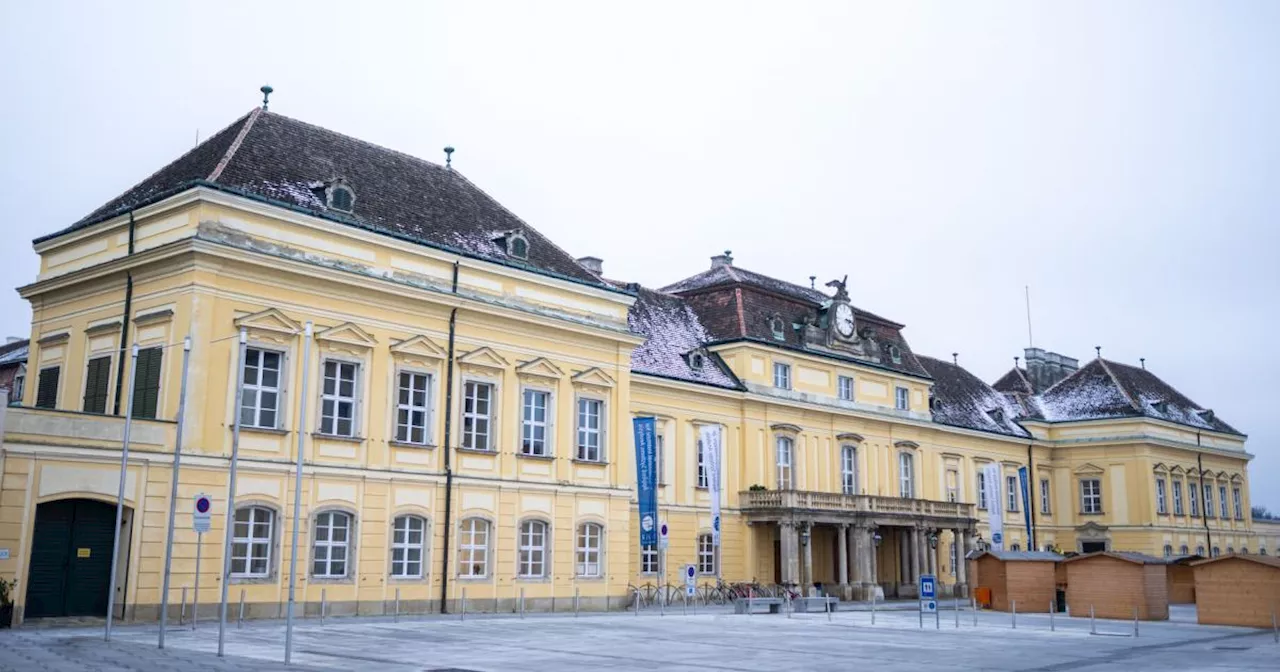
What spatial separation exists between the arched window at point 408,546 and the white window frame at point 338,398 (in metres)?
3.01

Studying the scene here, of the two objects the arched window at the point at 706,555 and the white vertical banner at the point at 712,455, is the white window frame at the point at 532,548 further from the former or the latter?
the arched window at the point at 706,555

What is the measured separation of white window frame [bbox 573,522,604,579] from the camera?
38.1 meters

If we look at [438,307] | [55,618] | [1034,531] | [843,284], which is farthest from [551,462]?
[1034,531]

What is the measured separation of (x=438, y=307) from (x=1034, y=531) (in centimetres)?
4462

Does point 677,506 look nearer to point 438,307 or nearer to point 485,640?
point 438,307

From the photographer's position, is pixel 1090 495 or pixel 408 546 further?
pixel 1090 495

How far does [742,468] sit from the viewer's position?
160 feet

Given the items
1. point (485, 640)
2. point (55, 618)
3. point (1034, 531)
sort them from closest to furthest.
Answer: point (485, 640)
point (55, 618)
point (1034, 531)

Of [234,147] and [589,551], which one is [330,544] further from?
[234,147]

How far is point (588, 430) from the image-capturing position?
1543 inches

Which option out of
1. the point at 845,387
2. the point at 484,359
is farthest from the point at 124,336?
the point at 845,387

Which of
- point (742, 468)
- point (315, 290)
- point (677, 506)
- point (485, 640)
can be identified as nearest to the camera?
point (485, 640)

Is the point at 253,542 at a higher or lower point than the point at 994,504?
lower

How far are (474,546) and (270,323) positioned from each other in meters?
9.13
